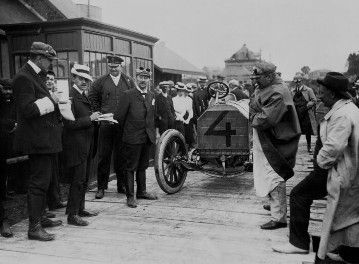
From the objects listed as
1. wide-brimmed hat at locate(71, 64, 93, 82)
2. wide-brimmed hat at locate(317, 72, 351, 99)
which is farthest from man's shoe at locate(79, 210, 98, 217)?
wide-brimmed hat at locate(317, 72, 351, 99)

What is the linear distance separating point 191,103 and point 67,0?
547 cm

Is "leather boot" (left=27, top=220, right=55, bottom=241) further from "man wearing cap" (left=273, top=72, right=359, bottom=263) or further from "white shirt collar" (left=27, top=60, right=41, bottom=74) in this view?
"man wearing cap" (left=273, top=72, right=359, bottom=263)

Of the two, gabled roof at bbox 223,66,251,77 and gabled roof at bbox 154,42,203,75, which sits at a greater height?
gabled roof at bbox 223,66,251,77

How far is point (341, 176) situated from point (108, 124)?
3.69 metres

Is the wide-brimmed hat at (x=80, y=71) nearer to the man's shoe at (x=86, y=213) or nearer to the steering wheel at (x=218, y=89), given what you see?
the man's shoe at (x=86, y=213)

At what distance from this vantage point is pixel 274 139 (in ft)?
15.1

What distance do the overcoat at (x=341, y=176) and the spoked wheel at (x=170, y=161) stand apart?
8.85ft

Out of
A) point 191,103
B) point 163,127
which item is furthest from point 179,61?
point 163,127

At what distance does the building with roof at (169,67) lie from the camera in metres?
17.3

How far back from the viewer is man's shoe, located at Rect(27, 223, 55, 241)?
416 cm

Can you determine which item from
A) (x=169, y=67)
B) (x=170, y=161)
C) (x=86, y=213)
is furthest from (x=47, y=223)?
(x=169, y=67)

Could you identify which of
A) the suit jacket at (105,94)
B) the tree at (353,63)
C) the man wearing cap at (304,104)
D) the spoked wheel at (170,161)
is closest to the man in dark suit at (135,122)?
the spoked wheel at (170,161)

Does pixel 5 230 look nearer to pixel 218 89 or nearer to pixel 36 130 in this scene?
pixel 36 130

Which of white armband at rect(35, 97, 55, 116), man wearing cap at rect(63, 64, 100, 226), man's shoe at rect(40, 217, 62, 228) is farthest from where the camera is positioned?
man wearing cap at rect(63, 64, 100, 226)
